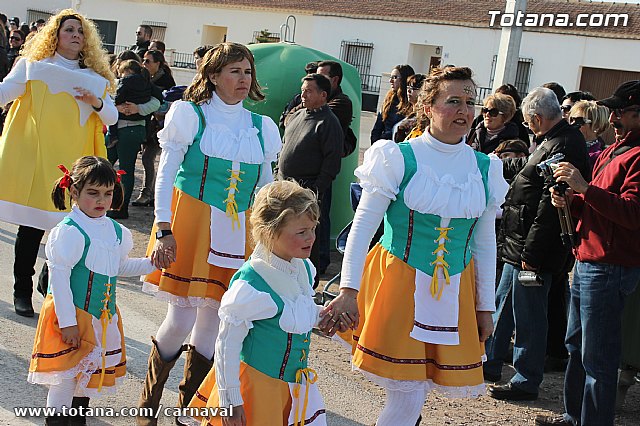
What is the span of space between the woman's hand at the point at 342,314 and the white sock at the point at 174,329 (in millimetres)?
1113

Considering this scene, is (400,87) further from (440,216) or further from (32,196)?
(440,216)

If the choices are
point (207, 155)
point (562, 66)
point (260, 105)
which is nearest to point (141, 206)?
point (260, 105)

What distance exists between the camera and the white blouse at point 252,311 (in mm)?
3570

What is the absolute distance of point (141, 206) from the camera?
1151cm

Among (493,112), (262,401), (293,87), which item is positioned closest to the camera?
(262,401)

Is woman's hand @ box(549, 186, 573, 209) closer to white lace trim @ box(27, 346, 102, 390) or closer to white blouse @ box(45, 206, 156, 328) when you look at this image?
white blouse @ box(45, 206, 156, 328)

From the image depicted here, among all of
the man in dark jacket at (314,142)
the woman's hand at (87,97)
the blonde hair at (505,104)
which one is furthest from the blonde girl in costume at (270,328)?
the man in dark jacket at (314,142)

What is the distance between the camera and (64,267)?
4.38 metres

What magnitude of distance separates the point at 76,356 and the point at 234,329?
1172mm

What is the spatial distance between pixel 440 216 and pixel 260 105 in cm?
623

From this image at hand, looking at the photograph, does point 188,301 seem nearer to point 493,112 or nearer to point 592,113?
point 493,112

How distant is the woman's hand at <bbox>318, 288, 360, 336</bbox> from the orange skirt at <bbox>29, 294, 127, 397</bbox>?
120 cm

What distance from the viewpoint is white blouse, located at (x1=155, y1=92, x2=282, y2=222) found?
468cm

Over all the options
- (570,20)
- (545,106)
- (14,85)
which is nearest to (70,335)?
(14,85)
